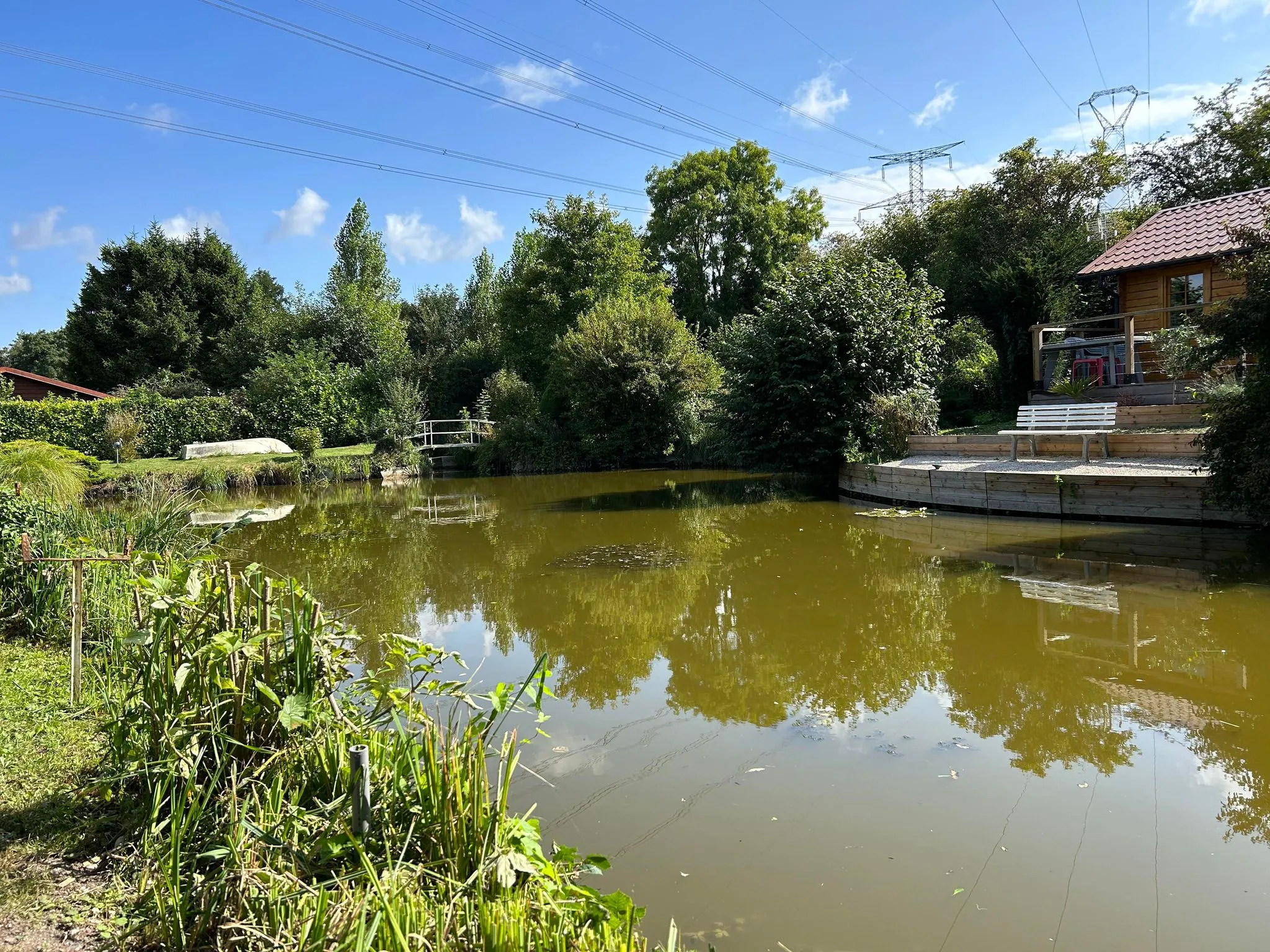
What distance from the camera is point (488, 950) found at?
2285mm

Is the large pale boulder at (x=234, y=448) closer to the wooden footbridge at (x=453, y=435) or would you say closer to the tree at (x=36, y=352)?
the wooden footbridge at (x=453, y=435)

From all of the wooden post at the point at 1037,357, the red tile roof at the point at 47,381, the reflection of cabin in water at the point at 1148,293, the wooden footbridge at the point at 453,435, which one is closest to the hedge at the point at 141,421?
the red tile roof at the point at 47,381

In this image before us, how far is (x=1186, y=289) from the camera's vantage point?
18.6 metres

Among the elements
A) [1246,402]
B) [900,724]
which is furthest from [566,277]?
[900,724]

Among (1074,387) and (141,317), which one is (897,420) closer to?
(1074,387)

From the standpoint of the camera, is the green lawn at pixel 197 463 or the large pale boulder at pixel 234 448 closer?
the green lawn at pixel 197 463

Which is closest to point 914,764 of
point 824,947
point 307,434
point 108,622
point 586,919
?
point 824,947

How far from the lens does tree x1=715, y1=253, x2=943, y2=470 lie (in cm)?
1706

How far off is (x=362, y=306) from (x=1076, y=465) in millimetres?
33692

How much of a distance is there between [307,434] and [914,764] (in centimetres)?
2548

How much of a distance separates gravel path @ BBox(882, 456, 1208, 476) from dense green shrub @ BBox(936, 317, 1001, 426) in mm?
6210

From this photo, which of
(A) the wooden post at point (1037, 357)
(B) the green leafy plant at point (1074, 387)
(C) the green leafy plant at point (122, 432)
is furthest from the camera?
(C) the green leafy plant at point (122, 432)

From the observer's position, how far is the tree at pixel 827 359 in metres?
17.1

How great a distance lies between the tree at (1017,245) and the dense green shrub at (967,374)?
23.0 inches
